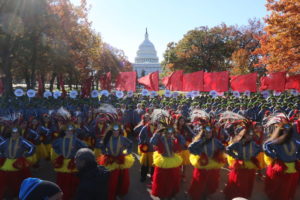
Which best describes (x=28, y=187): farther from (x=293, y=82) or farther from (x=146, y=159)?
(x=293, y=82)

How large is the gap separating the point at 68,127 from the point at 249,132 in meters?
4.14

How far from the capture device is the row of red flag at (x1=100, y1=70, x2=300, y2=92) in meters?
13.4

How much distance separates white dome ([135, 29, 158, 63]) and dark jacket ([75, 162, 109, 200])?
474ft

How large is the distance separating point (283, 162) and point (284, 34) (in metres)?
13.2

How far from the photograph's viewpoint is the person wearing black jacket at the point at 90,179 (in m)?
3.16

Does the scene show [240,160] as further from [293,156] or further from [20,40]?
[20,40]

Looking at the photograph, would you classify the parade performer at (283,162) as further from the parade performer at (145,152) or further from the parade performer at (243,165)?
the parade performer at (145,152)

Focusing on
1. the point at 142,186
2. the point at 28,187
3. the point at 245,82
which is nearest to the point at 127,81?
the point at 245,82

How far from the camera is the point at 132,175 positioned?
803 centimetres

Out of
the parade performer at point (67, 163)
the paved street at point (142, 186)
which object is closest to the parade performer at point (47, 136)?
the paved street at point (142, 186)

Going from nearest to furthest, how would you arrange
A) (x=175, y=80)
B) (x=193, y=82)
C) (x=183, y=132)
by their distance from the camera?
(x=183, y=132), (x=193, y=82), (x=175, y=80)

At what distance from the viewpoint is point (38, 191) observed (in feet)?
7.75

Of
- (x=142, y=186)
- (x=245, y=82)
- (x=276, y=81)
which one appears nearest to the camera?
(x=142, y=186)

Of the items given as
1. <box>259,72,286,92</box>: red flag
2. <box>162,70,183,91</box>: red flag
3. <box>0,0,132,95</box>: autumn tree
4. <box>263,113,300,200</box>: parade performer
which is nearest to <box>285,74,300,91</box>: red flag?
<box>259,72,286,92</box>: red flag
